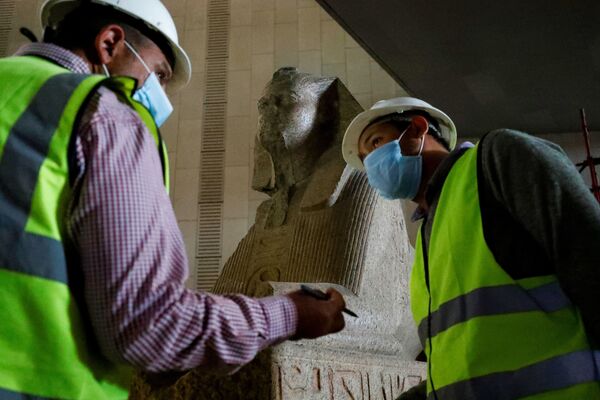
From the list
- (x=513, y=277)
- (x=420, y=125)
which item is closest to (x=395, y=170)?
(x=420, y=125)

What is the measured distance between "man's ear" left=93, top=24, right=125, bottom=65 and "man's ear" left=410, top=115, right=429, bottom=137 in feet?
3.36

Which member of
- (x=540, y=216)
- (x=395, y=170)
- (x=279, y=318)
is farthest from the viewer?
(x=395, y=170)

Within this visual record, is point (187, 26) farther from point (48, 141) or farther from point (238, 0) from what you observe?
point (48, 141)

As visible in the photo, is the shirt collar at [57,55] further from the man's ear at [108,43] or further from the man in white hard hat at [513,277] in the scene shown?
the man in white hard hat at [513,277]

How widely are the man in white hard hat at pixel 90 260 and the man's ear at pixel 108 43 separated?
27 cm

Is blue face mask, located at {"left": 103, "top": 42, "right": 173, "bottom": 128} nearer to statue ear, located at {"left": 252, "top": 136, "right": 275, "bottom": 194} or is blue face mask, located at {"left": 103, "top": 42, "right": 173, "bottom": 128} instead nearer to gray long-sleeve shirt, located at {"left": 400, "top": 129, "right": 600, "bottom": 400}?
gray long-sleeve shirt, located at {"left": 400, "top": 129, "right": 600, "bottom": 400}

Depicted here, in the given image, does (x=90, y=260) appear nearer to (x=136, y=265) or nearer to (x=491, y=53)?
(x=136, y=265)

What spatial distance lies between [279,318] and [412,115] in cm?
124

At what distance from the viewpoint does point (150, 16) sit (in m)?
1.76

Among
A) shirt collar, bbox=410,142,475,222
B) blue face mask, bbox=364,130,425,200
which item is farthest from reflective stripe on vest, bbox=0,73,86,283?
blue face mask, bbox=364,130,425,200

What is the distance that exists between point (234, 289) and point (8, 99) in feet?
6.55

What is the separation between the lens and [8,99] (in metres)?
1.09

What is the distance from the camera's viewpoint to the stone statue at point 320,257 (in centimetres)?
229

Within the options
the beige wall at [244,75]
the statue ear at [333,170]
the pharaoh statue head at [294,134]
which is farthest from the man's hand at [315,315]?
the beige wall at [244,75]
